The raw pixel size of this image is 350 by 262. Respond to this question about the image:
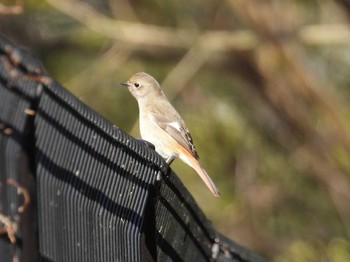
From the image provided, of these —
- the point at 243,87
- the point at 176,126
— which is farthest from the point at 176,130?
the point at 243,87

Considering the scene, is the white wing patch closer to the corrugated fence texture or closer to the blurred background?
the corrugated fence texture

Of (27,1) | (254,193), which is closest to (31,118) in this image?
(27,1)

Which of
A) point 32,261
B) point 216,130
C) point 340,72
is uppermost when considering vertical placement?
point 340,72

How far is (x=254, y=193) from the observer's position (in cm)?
1266

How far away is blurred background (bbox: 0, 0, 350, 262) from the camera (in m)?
11.5

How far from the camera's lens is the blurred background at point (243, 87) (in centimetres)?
1145

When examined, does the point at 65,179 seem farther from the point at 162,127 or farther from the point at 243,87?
the point at 243,87

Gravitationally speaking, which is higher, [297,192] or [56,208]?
[297,192]

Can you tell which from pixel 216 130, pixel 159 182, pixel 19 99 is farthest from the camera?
pixel 216 130

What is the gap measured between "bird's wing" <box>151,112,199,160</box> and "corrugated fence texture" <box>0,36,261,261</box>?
7.93 feet

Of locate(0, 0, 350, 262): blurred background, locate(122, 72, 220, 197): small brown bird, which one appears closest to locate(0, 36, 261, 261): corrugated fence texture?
locate(122, 72, 220, 197): small brown bird

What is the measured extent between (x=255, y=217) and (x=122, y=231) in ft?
30.5

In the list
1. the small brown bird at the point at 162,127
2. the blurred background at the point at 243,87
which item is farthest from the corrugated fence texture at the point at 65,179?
the blurred background at the point at 243,87

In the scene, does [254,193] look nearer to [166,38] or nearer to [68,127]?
[166,38]
